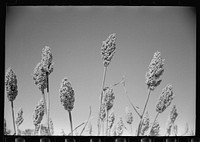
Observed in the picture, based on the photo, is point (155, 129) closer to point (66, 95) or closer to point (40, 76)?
point (66, 95)

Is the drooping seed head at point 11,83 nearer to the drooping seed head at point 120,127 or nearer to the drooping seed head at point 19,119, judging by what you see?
the drooping seed head at point 19,119

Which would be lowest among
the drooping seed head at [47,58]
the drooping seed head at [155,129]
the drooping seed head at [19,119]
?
the drooping seed head at [155,129]

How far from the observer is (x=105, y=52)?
8234mm

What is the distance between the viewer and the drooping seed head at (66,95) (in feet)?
26.9

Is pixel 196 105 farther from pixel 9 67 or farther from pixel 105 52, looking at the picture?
pixel 9 67

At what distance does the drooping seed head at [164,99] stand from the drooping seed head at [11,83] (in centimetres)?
231

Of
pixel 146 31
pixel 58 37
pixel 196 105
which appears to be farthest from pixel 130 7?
pixel 196 105

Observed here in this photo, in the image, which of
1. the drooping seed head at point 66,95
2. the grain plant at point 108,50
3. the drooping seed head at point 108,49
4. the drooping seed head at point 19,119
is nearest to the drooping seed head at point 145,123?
the grain plant at point 108,50

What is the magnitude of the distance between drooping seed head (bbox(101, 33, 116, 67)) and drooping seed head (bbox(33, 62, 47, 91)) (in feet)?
3.29

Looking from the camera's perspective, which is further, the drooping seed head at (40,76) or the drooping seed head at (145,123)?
the drooping seed head at (40,76)

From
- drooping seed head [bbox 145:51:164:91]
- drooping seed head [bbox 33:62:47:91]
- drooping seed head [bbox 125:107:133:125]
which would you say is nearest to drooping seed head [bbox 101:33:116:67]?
drooping seed head [bbox 145:51:164:91]

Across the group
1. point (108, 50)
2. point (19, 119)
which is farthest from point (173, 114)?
point (19, 119)

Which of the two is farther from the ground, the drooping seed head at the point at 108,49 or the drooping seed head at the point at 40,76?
the drooping seed head at the point at 108,49
